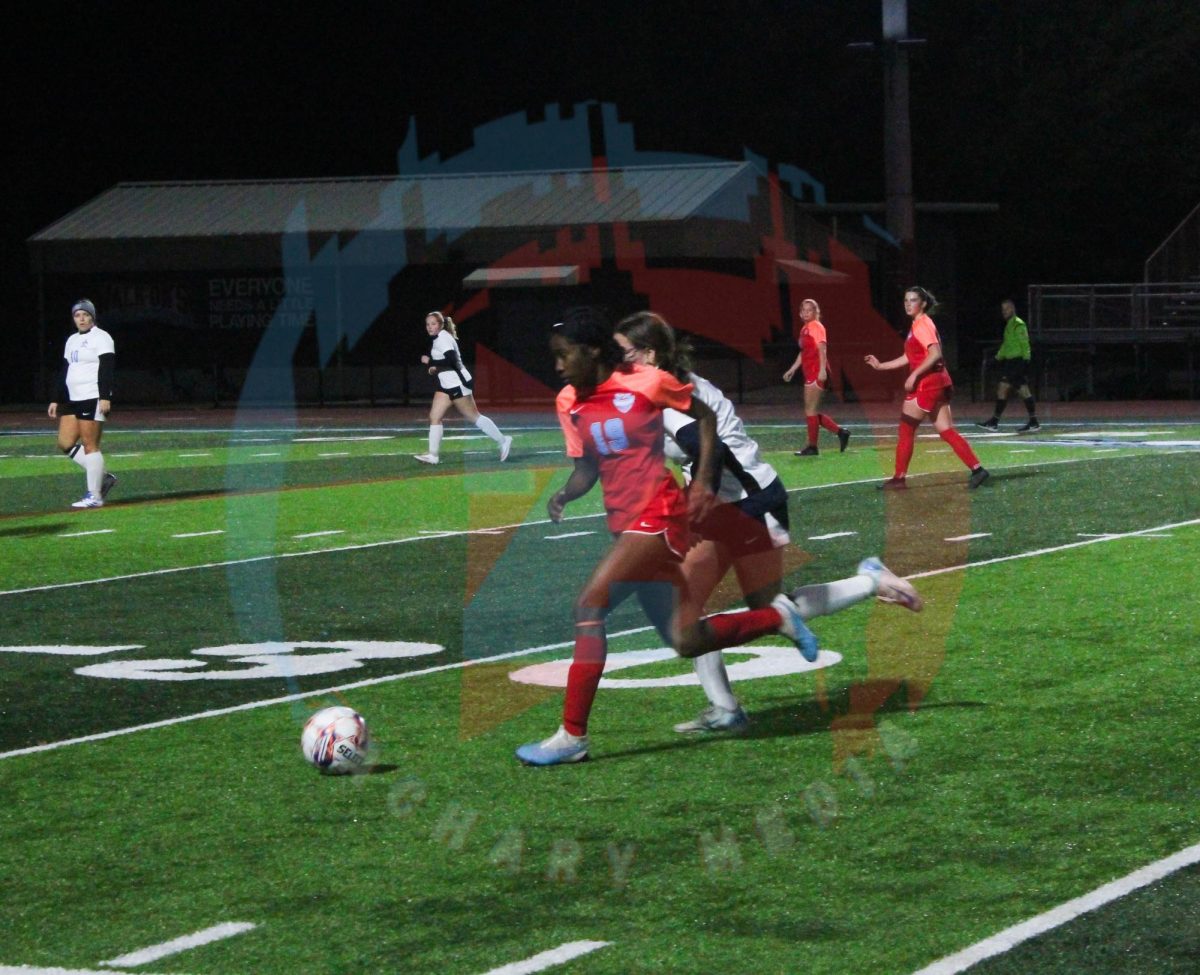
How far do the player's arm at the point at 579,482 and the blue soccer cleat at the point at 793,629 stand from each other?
88 cm

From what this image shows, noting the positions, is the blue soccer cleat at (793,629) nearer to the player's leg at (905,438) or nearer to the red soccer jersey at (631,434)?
the red soccer jersey at (631,434)

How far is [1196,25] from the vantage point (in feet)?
169

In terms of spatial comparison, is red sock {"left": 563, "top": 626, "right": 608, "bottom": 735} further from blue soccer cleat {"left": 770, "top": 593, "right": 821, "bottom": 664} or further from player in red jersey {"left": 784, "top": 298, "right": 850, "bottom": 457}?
player in red jersey {"left": 784, "top": 298, "right": 850, "bottom": 457}

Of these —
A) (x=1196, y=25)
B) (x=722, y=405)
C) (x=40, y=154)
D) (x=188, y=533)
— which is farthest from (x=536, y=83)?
(x=722, y=405)

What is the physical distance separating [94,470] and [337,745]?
41.2 ft

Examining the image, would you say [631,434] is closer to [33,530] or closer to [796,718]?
[796,718]

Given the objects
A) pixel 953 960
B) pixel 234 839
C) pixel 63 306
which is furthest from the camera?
pixel 63 306

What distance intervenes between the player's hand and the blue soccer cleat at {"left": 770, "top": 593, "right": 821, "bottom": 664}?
704 mm

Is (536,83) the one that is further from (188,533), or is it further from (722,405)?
(722,405)

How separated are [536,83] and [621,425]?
4817 cm

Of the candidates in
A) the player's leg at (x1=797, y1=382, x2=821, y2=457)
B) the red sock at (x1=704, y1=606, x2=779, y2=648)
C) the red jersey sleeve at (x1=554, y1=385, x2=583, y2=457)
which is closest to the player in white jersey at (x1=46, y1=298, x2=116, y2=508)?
the player's leg at (x1=797, y1=382, x2=821, y2=457)

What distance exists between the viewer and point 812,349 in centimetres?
2480

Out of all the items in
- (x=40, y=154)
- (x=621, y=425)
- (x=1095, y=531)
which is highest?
(x=40, y=154)

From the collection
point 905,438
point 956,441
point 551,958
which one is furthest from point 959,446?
point 551,958
